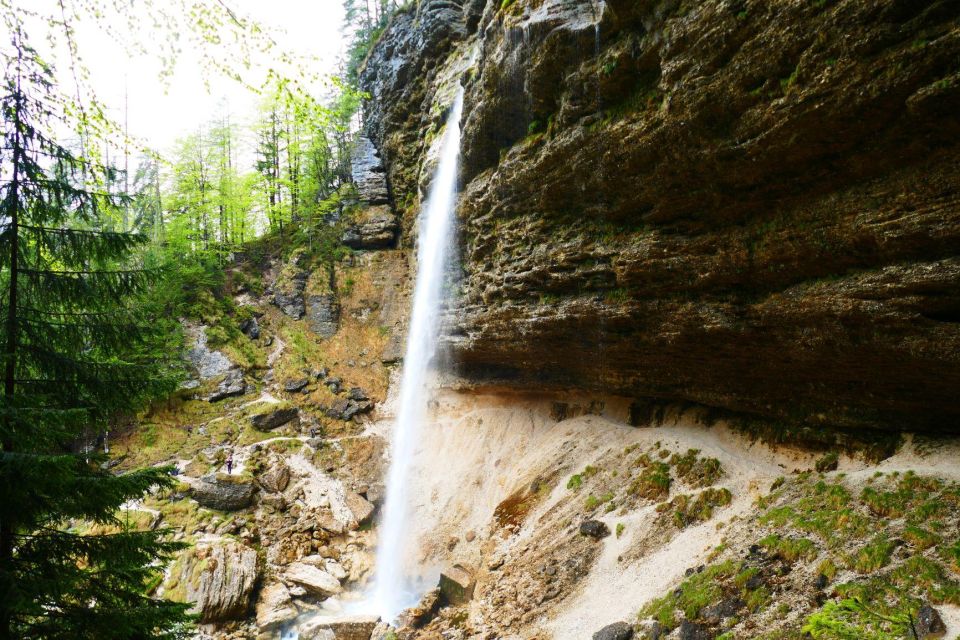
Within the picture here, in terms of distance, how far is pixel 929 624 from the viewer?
4.75 m

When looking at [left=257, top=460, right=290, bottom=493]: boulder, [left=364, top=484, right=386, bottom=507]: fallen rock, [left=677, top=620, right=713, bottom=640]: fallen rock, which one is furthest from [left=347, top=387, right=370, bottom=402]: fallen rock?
[left=677, top=620, right=713, bottom=640]: fallen rock

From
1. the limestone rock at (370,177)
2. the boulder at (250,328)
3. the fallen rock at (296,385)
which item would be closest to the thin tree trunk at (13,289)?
the fallen rock at (296,385)

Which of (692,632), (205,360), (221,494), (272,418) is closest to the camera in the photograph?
(692,632)

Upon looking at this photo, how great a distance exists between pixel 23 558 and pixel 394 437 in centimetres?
1422

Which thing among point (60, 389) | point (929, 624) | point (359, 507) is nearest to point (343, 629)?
point (359, 507)

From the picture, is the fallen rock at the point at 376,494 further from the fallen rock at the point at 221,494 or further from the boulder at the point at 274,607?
the boulder at the point at 274,607

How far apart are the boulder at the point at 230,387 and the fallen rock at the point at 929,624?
21.6 meters

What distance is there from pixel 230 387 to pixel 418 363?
8.65 m

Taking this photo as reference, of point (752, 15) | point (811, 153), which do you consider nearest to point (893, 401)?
point (811, 153)

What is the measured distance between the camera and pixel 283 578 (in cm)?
1263

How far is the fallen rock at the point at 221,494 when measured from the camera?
48.0 feet

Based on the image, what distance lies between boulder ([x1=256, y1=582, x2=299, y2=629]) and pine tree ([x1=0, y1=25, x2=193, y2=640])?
23.4 ft

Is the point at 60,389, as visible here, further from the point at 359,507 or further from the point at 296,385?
the point at 296,385

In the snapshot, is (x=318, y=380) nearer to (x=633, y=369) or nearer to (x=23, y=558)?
(x=633, y=369)
